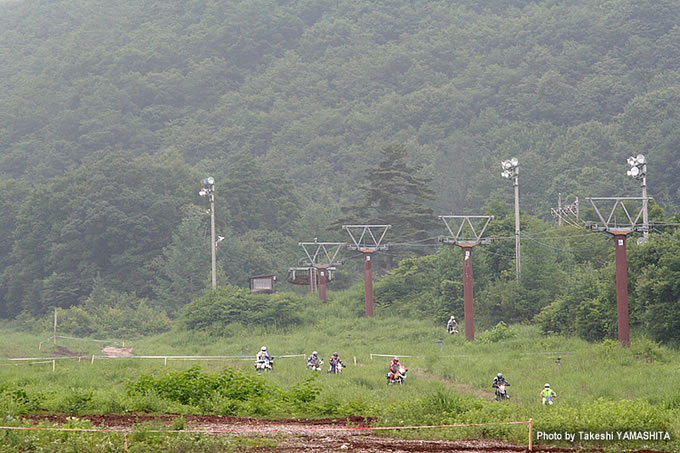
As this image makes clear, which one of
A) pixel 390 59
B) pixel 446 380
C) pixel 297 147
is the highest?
pixel 390 59

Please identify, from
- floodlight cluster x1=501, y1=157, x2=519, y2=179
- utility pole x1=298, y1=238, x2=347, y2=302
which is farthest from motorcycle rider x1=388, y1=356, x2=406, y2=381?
utility pole x1=298, y1=238, x2=347, y2=302

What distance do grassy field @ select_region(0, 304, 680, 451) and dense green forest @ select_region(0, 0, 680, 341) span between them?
4.61 m

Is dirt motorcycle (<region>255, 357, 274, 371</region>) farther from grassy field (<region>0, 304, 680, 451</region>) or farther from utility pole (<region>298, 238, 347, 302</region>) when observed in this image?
utility pole (<region>298, 238, 347, 302</region>)

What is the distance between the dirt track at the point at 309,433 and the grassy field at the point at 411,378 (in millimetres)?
731

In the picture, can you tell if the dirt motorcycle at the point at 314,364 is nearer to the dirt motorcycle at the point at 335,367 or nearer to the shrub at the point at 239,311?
the dirt motorcycle at the point at 335,367

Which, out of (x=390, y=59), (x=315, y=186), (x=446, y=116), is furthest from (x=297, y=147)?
(x=390, y=59)

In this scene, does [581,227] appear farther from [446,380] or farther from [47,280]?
[47,280]

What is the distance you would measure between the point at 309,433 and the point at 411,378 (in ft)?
45.2

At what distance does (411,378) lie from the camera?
99.9 ft

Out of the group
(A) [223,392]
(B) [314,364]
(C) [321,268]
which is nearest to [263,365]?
(B) [314,364]

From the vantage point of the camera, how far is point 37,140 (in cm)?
13438

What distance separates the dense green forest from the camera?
5947cm

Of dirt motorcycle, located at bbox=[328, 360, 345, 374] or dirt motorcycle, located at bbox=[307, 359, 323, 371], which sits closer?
dirt motorcycle, located at bbox=[328, 360, 345, 374]

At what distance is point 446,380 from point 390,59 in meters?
143
